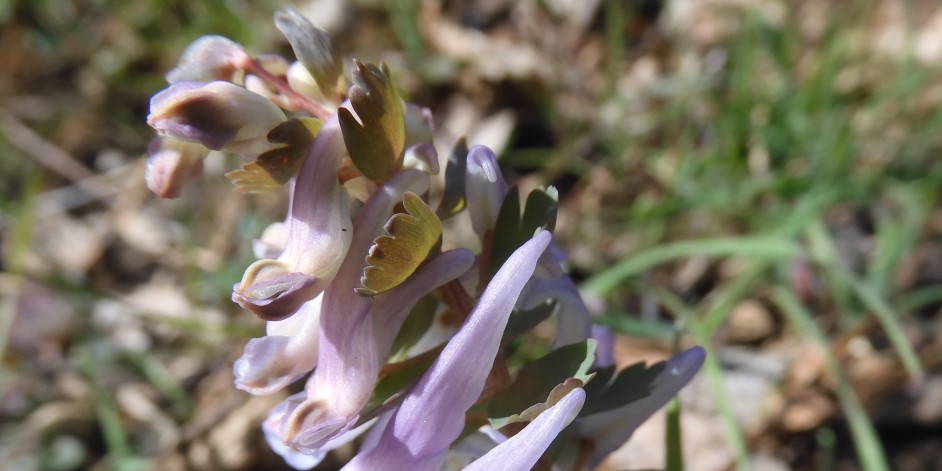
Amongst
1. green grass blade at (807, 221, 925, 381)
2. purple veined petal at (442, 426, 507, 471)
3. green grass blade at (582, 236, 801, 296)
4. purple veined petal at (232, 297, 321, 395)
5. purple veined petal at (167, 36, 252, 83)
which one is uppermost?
purple veined petal at (167, 36, 252, 83)

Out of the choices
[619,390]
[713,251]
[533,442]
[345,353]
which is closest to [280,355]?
[345,353]

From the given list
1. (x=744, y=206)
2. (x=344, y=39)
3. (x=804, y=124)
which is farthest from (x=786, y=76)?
(x=344, y=39)

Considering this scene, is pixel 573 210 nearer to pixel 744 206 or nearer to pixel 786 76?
pixel 744 206

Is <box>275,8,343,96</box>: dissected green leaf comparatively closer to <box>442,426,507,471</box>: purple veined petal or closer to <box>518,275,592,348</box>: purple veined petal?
<box>518,275,592,348</box>: purple veined petal

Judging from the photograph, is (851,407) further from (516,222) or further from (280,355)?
(280,355)

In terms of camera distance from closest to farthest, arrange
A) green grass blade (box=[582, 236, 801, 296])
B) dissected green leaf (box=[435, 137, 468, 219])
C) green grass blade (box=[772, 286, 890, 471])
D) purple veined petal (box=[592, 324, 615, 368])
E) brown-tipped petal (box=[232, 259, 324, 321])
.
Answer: brown-tipped petal (box=[232, 259, 324, 321]) → dissected green leaf (box=[435, 137, 468, 219]) → purple veined petal (box=[592, 324, 615, 368]) → green grass blade (box=[772, 286, 890, 471]) → green grass blade (box=[582, 236, 801, 296])

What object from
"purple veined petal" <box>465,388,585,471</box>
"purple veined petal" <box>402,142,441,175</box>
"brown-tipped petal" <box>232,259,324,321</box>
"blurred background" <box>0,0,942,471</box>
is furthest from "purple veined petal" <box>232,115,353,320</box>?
"blurred background" <box>0,0,942,471</box>
